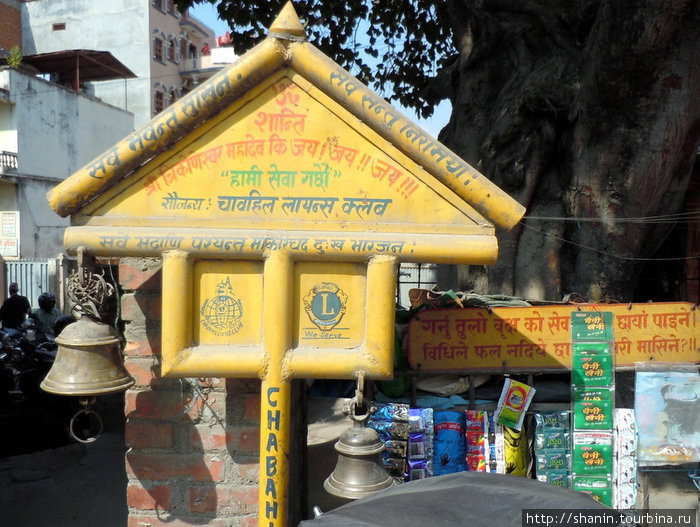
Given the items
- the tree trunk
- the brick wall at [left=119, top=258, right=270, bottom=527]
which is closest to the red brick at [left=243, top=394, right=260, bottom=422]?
the brick wall at [left=119, top=258, right=270, bottom=527]

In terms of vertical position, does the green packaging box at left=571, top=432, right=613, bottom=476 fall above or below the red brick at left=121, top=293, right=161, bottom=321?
below

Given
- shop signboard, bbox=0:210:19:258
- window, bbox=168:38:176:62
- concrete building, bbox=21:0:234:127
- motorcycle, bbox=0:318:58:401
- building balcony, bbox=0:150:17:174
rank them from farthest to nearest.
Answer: window, bbox=168:38:176:62
concrete building, bbox=21:0:234:127
shop signboard, bbox=0:210:19:258
building balcony, bbox=0:150:17:174
motorcycle, bbox=0:318:58:401

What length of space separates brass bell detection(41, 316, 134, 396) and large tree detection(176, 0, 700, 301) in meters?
3.65

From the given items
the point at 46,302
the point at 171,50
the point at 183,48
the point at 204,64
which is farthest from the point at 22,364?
the point at 204,64

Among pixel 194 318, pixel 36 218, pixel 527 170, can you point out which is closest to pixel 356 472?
pixel 194 318

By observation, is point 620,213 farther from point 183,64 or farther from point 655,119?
point 183,64

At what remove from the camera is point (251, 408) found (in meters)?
2.72

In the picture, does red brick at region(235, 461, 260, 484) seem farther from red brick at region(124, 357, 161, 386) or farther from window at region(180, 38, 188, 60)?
window at region(180, 38, 188, 60)

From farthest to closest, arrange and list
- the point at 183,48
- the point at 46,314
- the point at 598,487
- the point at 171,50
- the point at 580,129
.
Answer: the point at 183,48, the point at 171,50, the point at 46,314, the point at 580,129, the point at 598,487

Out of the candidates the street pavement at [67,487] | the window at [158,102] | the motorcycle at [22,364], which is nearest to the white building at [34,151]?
the window at [158,102]

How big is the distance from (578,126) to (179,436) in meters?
3.96

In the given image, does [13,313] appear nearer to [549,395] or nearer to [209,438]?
[209,438]

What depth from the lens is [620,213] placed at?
463 centimetres

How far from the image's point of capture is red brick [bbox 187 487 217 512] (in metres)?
2.71
